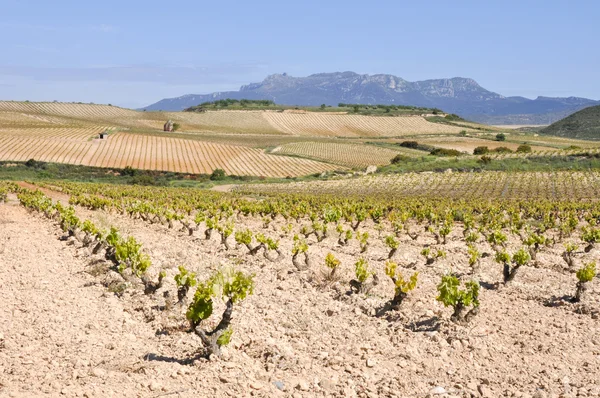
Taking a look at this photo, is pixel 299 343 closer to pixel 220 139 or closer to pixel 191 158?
pixel 191 158

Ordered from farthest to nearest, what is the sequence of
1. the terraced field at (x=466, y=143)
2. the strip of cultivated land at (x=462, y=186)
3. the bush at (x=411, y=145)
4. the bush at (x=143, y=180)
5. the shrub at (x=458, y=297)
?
the terraced field at (x=466, y=143)
the bush at (x=411, y=145)
the bush at (x=143, y=180)
the strip of cultivated land at (x=462, y=186)
the shrub at (x=458, y=297)

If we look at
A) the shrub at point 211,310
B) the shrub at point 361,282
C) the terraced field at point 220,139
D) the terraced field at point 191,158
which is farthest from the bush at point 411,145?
the shrub at point 211,310

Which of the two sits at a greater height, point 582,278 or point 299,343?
point 582,278

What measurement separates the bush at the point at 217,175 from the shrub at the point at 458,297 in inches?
2514

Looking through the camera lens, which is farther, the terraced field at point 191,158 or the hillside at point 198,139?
the hillside at point 198,139

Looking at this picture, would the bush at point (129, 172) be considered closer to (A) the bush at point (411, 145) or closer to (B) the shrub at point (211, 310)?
(A) the bush at point (411, 145)

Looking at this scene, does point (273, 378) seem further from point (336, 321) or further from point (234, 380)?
point (336, 321)

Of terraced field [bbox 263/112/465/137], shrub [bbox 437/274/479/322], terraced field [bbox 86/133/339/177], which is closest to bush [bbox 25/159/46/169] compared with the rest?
terraced field [bbox 86/133/339/177]

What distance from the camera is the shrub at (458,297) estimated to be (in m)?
11.0

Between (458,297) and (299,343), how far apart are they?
342cm

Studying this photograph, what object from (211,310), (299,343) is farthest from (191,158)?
(211,310)

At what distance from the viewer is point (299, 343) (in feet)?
33.2

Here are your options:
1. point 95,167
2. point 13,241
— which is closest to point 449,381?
point 13,241

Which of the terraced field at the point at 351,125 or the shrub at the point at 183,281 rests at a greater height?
the terraced field at the point at 351,125
